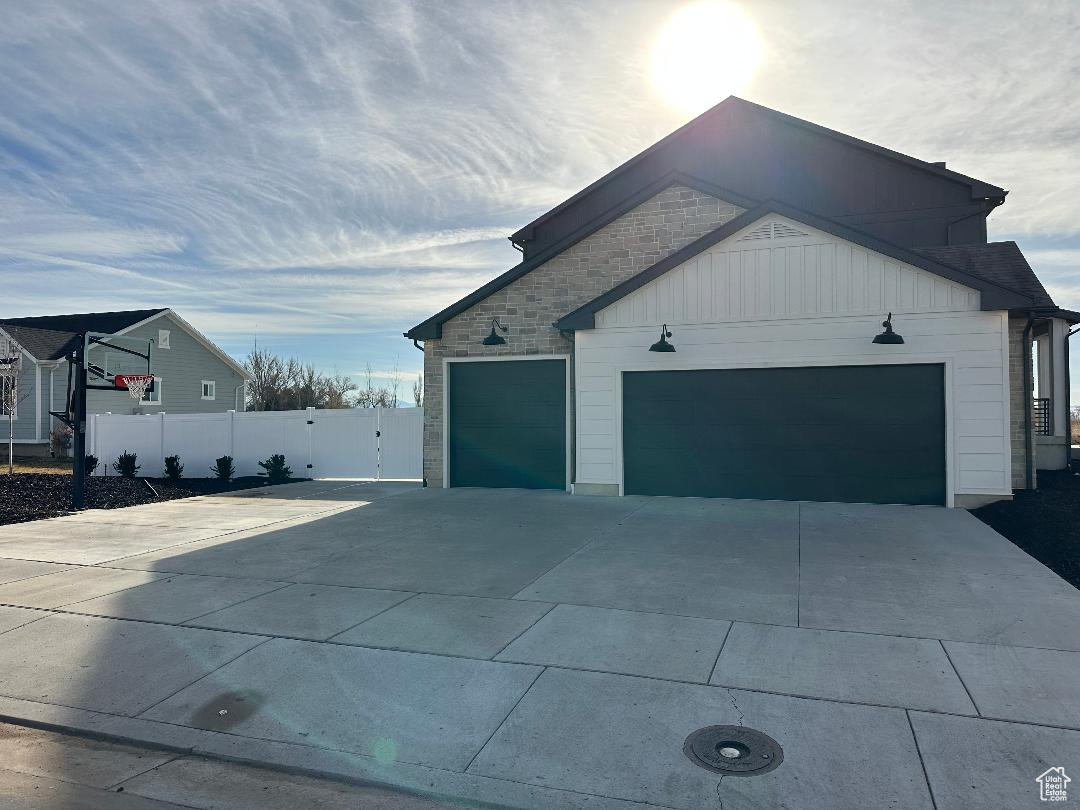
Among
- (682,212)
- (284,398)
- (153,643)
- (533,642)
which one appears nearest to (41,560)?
(153,643)

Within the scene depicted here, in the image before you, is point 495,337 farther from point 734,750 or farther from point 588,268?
point 734,750

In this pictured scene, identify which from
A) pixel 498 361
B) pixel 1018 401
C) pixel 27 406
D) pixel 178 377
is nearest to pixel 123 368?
pixel 178 377

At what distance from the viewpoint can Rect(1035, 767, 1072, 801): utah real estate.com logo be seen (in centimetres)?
349

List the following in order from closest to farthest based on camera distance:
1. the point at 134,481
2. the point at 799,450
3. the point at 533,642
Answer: the point at 533,642 < the point at 799,450 < the point at 134,481

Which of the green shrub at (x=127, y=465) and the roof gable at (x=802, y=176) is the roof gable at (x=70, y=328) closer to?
the green shrub at (x=127, y=465)

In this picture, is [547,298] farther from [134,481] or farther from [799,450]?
[134,481]

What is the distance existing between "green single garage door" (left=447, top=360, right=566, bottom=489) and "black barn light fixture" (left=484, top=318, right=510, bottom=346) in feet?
1.43

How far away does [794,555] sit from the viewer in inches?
336

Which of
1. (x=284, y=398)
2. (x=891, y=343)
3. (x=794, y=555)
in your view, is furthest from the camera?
(x=284, y=398)

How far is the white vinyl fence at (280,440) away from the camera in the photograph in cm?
1766

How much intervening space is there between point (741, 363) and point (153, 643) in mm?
9826

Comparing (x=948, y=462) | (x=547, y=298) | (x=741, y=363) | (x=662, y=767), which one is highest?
(x=547, y=298)

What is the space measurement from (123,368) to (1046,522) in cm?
3282

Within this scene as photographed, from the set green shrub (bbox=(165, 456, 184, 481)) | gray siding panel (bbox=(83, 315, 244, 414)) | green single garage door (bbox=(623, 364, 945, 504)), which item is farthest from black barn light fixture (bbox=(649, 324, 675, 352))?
gray siding panel (bbox=(83, 315, 244, 414))
